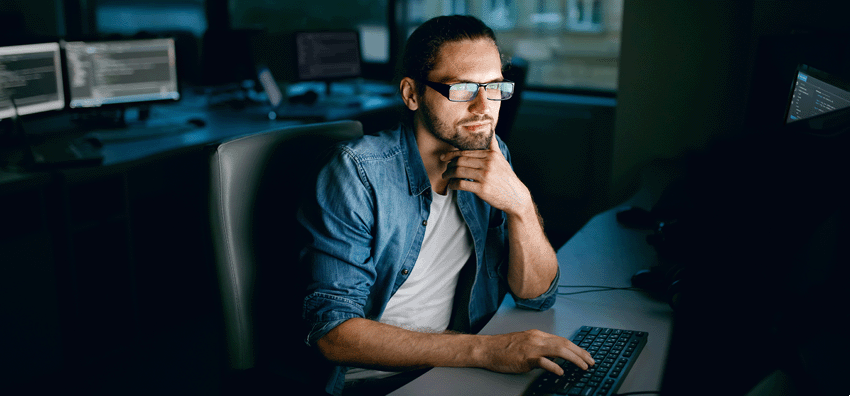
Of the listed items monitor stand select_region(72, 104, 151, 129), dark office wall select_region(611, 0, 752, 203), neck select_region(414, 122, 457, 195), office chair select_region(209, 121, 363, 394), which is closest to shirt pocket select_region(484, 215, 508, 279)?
neck select_region(414, 122, 457, 195)

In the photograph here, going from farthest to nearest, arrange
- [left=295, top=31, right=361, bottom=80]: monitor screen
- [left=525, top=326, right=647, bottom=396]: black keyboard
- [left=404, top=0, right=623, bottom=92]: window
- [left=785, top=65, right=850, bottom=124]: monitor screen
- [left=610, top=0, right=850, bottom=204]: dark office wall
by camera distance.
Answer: [left=404, top=0, right=623, bottom=92]: window, [left=295, top=31, right=361, bottom=80]: monitor screen, [left=610, top=0, right=850, bottom=204]: dark office wall, [left=785, top=65, right=850, bottom=124]: monitor screen, [left=525, top=326, right=647, bottom=396]: black keyboard

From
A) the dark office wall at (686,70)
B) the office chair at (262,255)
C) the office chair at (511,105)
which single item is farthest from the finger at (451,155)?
the office chair at (511,105)

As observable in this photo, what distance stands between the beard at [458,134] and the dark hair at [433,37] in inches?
2.5

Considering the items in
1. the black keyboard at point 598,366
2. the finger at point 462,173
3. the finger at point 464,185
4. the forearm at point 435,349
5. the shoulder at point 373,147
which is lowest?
the black keyboard at point 598,366

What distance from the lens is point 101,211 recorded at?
240cm

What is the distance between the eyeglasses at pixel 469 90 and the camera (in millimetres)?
1181

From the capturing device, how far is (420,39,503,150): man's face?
1.21 meters

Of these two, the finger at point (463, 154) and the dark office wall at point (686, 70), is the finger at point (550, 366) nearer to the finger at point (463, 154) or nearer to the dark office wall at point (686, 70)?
the finger at point (463, 154)

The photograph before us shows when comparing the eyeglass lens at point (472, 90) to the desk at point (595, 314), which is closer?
the desk at point (595, 314)

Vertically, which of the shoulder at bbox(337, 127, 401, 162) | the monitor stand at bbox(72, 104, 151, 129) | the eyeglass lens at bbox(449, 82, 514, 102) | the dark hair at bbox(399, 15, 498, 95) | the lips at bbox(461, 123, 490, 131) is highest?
the dark hair at bbox(399, 15, 498, 95)

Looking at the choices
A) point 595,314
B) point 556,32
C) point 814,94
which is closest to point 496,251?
point 595,314

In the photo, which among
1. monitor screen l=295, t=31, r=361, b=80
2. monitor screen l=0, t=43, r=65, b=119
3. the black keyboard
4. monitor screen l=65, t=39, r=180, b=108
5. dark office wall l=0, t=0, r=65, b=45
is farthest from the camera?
dark office wall l=0, t=0, r=65, b=45

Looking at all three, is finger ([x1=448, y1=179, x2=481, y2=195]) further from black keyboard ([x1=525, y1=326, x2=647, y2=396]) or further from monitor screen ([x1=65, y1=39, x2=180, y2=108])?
monitor screen ([x1=65, y1=39, x2=180, y2=108])

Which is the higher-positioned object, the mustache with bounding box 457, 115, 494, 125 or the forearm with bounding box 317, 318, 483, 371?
the mustache with bounding box 457, 115, 494, 125
